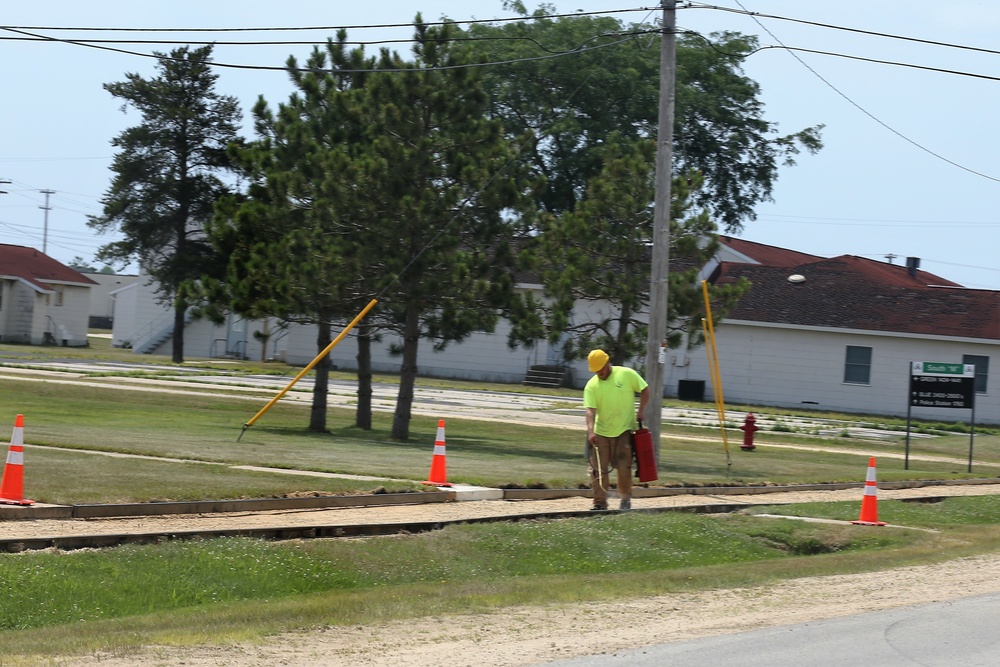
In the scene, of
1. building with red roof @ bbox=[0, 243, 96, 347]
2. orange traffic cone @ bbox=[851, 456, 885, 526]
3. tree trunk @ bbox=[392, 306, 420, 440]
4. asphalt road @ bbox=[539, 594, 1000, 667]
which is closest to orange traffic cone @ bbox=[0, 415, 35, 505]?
asphalt road @ bbox=[539, 594, 1000, 667]

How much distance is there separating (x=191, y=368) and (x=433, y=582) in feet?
127

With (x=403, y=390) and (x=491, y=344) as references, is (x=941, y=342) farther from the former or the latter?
(x=403, y=390)

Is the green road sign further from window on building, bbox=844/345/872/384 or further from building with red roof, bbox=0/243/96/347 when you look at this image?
building with red roof, bbox=0/243/96/347

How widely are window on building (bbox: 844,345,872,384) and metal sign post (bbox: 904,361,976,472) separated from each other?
19.9 metres

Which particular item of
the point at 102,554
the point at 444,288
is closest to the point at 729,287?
the point at 444,288

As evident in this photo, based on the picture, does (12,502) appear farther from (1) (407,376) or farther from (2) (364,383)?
(2) (364,383)

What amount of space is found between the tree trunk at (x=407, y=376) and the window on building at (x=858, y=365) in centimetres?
2609

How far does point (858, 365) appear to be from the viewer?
47531 mm

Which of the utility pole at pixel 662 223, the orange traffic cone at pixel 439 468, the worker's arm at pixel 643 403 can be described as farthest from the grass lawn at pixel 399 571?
the utility pole at pixel 662 223

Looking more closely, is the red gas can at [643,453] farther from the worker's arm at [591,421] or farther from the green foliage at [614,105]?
the green foliage at [614,105]

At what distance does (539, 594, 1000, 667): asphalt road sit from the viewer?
25.2 feet

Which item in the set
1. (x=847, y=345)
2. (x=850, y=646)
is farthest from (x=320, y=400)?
(x=847, y=345)

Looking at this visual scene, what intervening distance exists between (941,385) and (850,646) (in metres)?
20.8

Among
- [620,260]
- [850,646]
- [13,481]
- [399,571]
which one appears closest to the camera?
[850,646]
